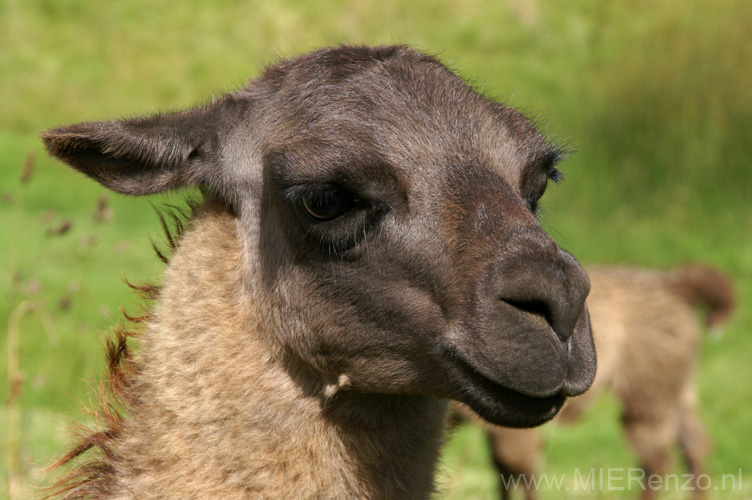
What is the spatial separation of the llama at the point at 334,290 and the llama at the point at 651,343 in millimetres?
6618

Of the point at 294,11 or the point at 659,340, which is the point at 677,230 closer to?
the point at 659,340

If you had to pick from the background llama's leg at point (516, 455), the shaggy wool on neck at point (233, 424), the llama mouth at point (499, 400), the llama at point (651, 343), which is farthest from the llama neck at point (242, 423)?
the llama at point (651, 343)

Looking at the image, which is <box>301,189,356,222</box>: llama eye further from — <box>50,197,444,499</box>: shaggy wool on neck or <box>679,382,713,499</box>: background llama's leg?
<box>679,382,713,499</box>: background llama's leg

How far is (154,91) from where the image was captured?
18047mm

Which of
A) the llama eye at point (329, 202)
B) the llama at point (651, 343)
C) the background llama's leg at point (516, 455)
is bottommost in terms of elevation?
the background llama's leg at point (516, 455)

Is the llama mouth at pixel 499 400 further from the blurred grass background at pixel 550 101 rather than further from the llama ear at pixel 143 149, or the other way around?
the blurred grass background at pixel 550 101

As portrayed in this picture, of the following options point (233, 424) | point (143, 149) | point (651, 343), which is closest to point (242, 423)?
point (233, 424)

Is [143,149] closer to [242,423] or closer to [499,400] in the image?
[242,423]

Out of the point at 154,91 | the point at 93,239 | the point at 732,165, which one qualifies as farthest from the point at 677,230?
the point at 93,239

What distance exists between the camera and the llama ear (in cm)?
325

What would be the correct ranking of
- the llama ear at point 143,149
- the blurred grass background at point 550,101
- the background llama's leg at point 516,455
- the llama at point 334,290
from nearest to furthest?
the llama at point 334,290 → the llama ear at point 143,149 → the background llama's leg at point 516,455 → the blurred grass background at point 550,101

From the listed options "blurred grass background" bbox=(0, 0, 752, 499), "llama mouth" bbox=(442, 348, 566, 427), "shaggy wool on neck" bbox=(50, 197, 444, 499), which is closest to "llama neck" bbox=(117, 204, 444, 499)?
"shaggy wool on neck" bbox=(50, 197, 444, 499)

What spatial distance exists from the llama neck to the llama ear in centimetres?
36

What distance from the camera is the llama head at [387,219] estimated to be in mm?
2760
